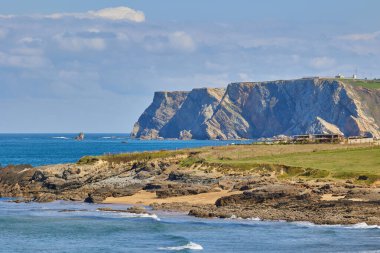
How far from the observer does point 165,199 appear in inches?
2709

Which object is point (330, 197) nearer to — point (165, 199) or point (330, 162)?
point (165, 199)

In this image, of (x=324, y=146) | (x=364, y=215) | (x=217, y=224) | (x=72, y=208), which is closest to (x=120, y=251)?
(x=217, y=224)

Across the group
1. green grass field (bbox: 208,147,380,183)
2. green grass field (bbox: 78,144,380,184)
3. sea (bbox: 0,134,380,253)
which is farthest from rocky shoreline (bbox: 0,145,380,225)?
sea (bbox: 0,134,380,253)

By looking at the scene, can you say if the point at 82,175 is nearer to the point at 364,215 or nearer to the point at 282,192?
the point at 282,192

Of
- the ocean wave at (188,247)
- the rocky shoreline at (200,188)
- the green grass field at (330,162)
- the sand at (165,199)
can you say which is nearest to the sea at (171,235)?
the ocean wave at (188,247)

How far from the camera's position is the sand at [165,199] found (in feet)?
216

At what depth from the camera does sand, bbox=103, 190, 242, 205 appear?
216ft

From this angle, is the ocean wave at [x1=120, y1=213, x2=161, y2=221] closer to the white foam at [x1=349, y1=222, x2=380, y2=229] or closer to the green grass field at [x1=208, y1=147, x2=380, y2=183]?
the white foam at [x1=349, y1=222, x2=380, y2=229]

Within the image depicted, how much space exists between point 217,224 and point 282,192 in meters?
8.30

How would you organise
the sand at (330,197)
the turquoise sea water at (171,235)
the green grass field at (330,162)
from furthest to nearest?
Answer: the green grass field at (330,162) < the sand at (330,197) < the turquoise sea water at (171,235)

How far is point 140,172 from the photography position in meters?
84.6

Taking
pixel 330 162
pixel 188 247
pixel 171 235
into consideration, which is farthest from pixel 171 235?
pixel 330 162

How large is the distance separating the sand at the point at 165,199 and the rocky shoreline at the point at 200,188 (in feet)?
1.01

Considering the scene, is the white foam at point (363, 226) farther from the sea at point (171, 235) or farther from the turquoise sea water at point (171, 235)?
the turquoise sea water at point (171, 235)
